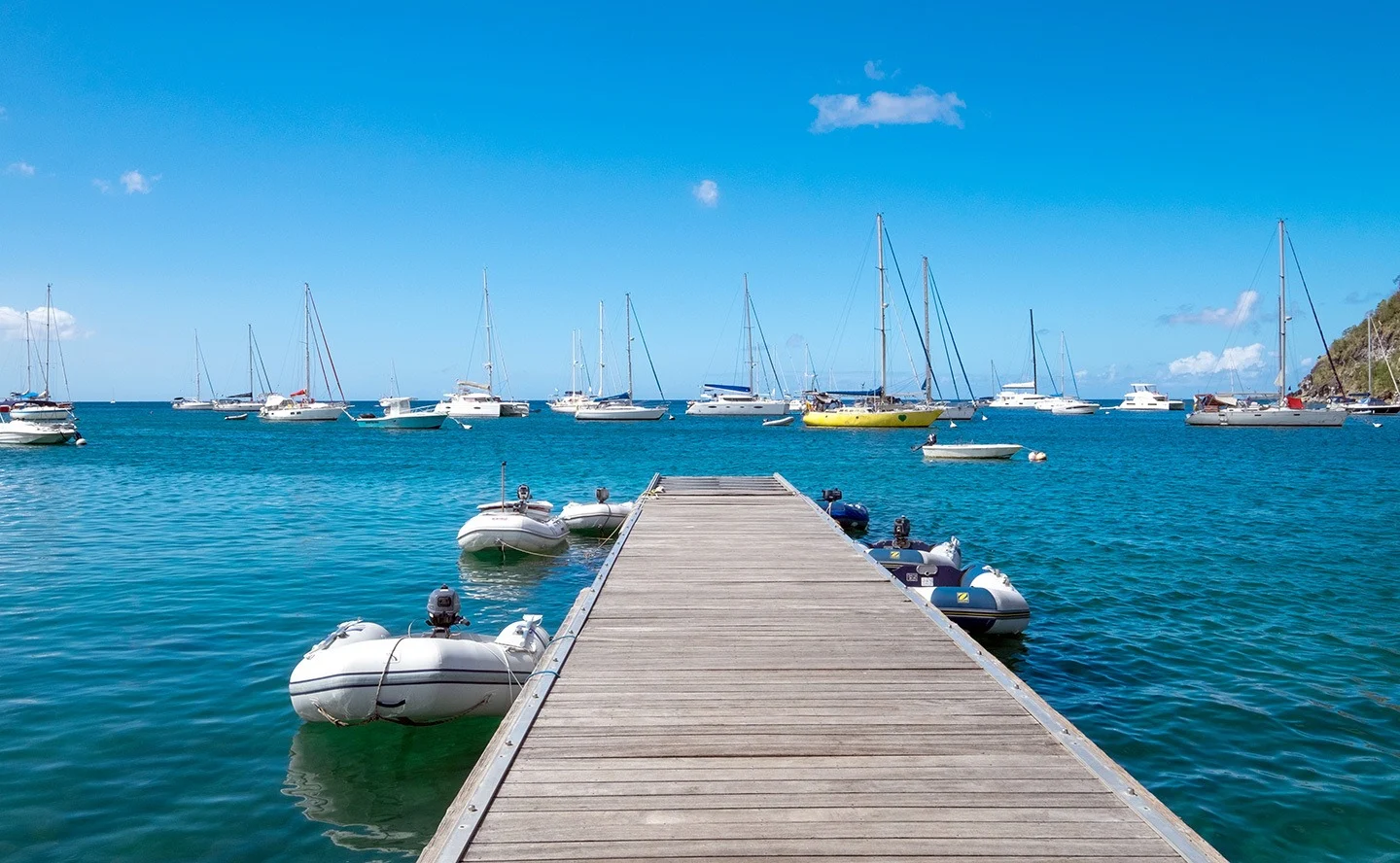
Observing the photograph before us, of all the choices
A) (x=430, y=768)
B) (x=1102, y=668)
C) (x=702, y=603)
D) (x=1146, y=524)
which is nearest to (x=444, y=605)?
(x=430, y=768)

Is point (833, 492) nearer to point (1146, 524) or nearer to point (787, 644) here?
point (1146, 524)

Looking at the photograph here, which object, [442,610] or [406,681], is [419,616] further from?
[406,681]

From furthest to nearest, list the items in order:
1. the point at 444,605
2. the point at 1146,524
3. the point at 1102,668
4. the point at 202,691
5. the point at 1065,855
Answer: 1. the point at 1146,524
2. the point at 1102,668
3. the point at 202,691
4. the point at 444,605
5. the point at 1065,855

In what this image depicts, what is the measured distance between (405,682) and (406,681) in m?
0.01

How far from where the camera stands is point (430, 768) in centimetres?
778

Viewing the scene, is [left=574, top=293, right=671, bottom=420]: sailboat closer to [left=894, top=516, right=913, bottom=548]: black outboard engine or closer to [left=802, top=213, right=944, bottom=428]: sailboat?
[left=802, top=213, right=944, bottom=428]: sailboat

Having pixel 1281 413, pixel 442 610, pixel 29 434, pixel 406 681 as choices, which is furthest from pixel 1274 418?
pixel 29 434

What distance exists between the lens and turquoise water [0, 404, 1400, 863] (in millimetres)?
7023

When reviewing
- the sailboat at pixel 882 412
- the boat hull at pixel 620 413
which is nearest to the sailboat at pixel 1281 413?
the sailboat at pixel 882 412

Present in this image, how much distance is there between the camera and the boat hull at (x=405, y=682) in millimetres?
7879

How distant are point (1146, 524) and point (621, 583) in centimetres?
1789

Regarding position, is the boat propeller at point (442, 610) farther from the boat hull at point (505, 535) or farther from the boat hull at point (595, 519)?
the boat hull at point (595, 519)

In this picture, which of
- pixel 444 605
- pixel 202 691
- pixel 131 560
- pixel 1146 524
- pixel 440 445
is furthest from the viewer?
pixel 440 445

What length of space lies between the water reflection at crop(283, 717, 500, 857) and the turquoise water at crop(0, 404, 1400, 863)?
0.09ft
